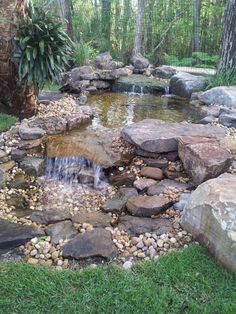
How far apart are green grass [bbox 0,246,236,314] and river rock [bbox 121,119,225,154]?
174 centimetres

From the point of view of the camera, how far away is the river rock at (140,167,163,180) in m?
3.75

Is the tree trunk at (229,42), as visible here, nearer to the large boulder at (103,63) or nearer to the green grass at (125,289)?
the large boulder at (103,63)

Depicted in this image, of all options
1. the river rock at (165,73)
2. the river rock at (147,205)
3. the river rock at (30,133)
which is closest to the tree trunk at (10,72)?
the river rock at (30,133)

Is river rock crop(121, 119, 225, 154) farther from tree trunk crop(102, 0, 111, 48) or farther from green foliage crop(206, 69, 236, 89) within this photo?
tree trunk crop(102, 0, 111, 48)

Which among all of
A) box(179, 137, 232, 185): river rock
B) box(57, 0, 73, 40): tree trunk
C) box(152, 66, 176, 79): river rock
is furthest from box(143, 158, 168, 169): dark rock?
box(57, 0, 73, 40): tree trunk

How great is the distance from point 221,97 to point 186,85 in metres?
1.34

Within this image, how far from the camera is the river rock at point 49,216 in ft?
9.97

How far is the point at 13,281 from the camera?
220cm

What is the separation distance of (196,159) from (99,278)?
168cm

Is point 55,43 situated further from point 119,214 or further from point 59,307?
point 59,307

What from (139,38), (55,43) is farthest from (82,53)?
(55,43)

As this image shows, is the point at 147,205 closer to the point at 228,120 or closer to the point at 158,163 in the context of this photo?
the point at 158,163

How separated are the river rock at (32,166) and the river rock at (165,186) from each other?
1.33m

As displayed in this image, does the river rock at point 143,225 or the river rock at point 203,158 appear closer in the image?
the river rock at point 143,225
